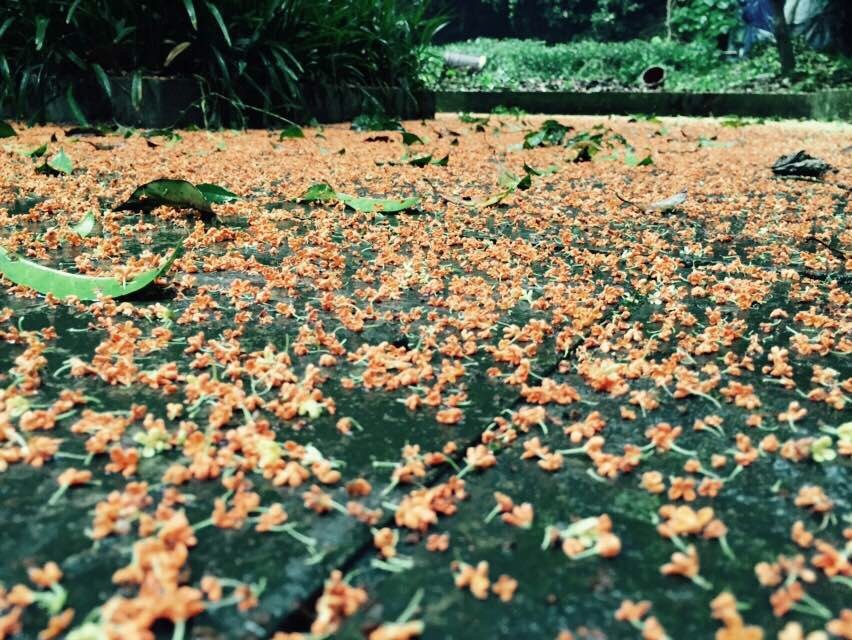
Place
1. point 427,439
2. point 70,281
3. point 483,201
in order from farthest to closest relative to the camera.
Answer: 1. point 483,201
2. point 70,281
3. point 427,439

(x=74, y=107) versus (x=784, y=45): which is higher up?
(x=784, y=45)

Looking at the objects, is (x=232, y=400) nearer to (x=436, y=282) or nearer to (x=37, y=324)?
(x=37, y=324)

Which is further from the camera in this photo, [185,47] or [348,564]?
[185,47]

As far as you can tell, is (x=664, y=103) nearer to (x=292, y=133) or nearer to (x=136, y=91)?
(x=292, y=133)

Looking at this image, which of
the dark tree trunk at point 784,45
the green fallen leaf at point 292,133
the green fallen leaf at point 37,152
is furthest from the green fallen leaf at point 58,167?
the dark tree trunk at point 784,45

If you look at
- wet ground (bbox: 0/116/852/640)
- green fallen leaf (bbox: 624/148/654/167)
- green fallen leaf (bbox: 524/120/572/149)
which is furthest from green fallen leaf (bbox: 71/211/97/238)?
green fallen leaf (bbox: 524/120/572/149)

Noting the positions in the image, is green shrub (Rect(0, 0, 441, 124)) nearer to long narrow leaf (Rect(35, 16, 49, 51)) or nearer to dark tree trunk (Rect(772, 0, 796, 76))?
long narrow leaf (Rect(35, 16, 49, 51))

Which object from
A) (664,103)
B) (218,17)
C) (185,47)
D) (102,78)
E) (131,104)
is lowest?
(664,103)

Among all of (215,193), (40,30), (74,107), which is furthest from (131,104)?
(215,193)
